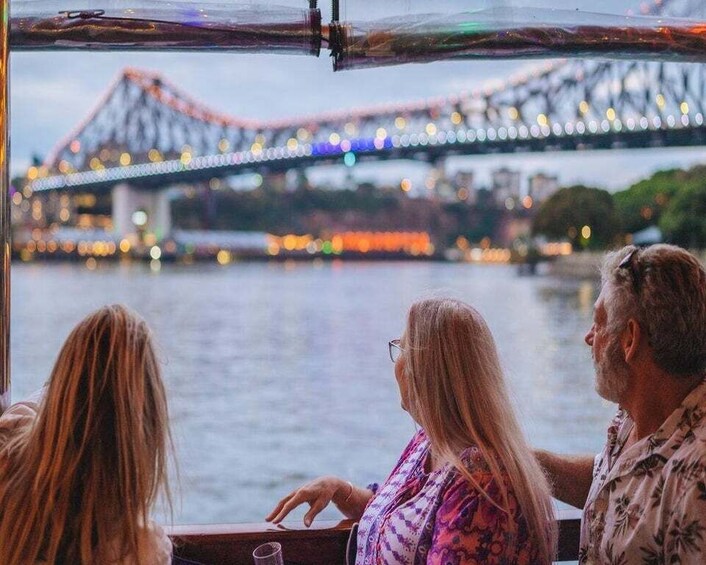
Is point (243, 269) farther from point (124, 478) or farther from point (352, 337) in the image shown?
point (124, 478)

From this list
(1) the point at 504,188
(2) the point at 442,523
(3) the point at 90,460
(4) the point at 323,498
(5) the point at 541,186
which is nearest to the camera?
(3) the point at 90,460

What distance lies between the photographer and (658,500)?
135 centimetres

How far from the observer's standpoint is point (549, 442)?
1368 cm

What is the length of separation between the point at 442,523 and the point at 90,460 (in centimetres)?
50

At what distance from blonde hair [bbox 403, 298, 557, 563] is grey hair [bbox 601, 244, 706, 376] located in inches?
8.1

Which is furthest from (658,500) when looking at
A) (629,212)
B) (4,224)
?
(629,212)

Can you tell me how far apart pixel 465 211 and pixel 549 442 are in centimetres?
2304

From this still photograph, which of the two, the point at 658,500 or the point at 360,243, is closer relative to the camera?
the point at 658,500

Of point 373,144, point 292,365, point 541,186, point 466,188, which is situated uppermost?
point 373,144

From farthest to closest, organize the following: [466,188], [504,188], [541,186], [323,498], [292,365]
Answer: [541,186], [504,188], [466,188], [292,365], [323,498]

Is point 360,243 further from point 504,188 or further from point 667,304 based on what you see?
point 667,304

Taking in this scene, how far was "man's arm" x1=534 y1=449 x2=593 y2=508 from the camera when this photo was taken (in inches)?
67.8

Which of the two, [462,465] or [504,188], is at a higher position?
[462,465]

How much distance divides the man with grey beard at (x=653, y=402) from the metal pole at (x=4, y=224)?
3.35 ft
